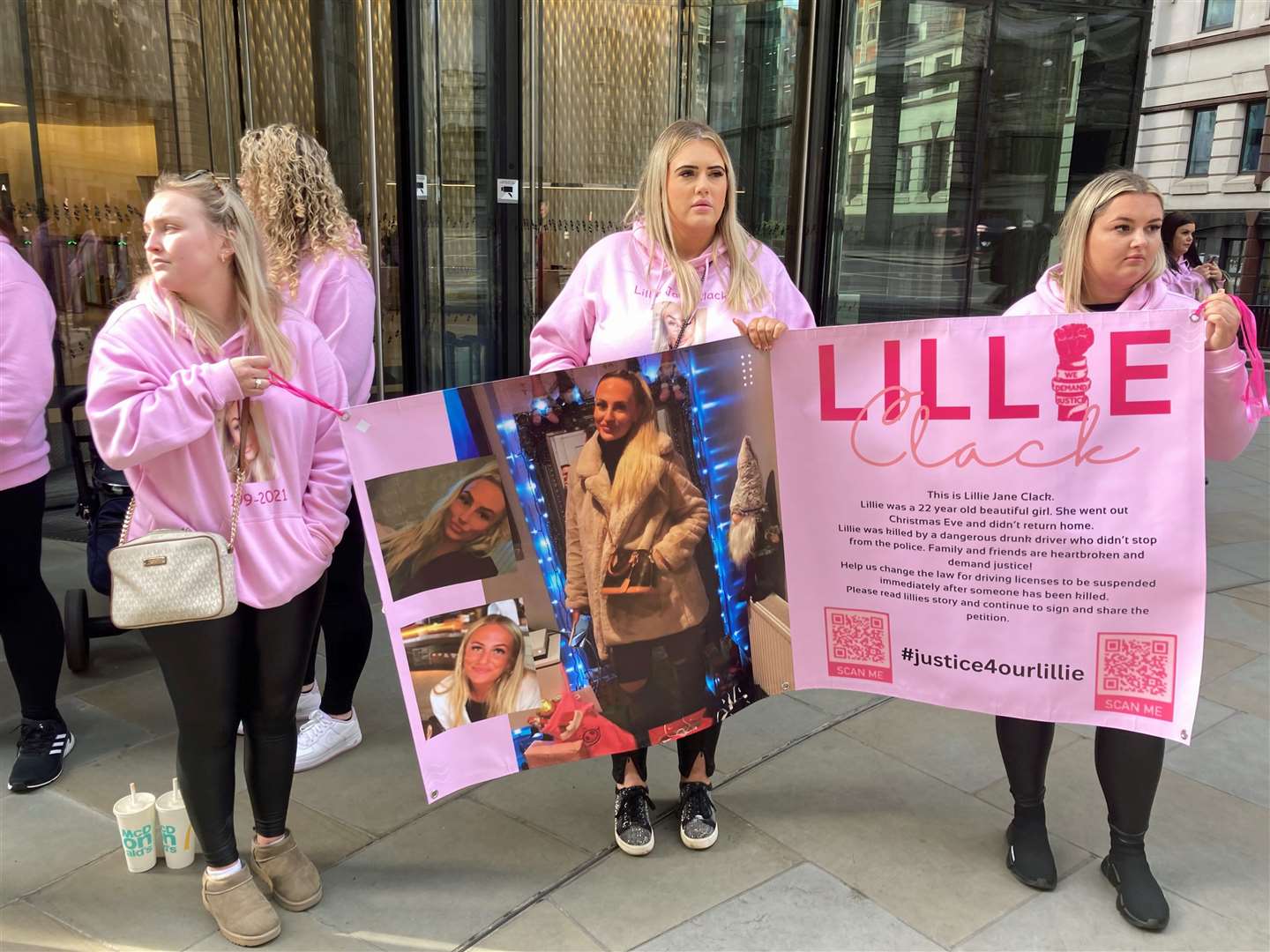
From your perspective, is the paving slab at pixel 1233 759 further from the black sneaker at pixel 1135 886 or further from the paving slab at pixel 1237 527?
the paving slab at pixel 1237 527

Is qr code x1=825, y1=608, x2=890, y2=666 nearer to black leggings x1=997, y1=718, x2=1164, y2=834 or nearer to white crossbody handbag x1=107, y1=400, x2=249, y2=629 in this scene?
black leggings x1=997, y1=718, x2=1164, y2=834

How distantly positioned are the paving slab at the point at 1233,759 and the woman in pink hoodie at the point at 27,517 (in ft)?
12.7

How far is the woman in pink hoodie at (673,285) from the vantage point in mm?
2725

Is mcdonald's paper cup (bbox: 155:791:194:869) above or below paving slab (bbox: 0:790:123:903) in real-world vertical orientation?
above

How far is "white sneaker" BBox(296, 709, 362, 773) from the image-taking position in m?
3.35

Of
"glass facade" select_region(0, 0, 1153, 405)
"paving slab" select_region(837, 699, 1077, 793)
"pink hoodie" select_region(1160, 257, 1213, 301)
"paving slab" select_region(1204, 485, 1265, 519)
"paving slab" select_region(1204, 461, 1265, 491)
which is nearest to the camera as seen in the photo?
"paving slab" select_region(837, 699, 1077, 793)

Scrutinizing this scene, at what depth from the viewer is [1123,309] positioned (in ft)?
8.39

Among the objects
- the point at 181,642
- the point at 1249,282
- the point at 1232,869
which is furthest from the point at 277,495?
the point at 1249,282

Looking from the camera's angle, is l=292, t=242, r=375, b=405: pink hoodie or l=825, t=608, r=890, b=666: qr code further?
l=292, t=242, r=375, b=405: pink hoodie

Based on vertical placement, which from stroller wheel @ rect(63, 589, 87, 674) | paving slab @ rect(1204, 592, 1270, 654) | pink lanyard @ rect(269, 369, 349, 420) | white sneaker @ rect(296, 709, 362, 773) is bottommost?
paving slab @ rect(1204, 592, 1270, 654)

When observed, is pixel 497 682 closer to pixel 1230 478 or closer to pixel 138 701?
pixel 138 701

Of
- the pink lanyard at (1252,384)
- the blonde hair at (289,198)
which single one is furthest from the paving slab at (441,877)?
the pink lanyard at (1252,384)

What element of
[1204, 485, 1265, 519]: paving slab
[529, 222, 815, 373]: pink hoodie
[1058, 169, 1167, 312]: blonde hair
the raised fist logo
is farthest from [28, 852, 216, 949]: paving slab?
[1204, 485, 1265, 519]: paving slab

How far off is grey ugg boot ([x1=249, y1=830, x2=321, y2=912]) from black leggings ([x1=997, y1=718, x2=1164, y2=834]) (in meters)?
1.95
